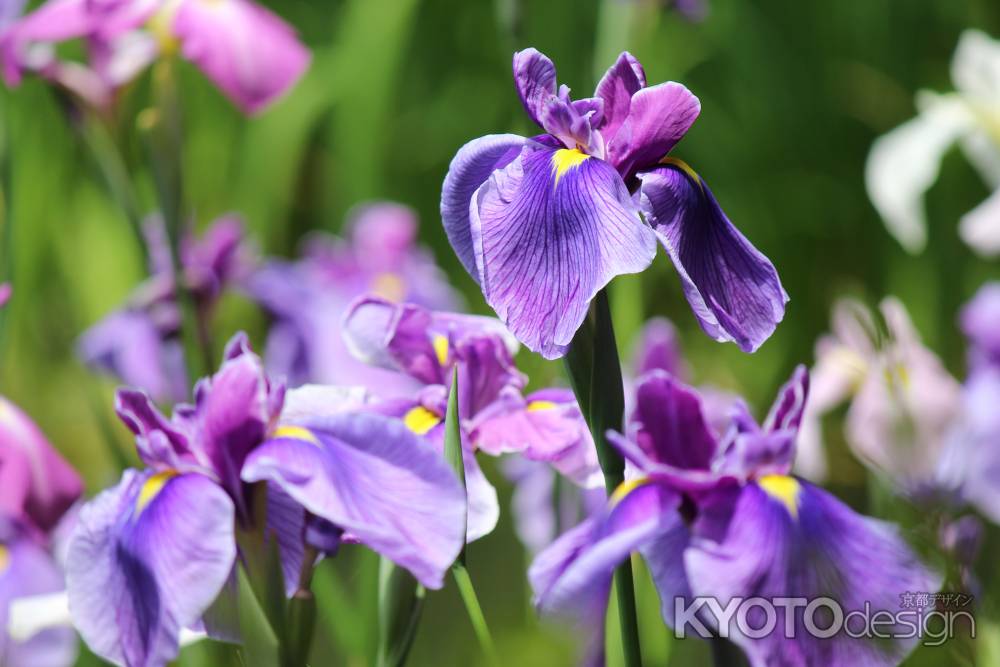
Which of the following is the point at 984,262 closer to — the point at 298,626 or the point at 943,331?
the point at 943,331

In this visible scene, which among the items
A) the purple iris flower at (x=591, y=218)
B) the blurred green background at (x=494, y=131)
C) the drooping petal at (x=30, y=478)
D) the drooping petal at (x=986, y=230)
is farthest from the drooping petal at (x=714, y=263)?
the blurred green background at (x=494, y=131)

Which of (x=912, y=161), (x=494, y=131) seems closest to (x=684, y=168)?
(x=912, y=161)

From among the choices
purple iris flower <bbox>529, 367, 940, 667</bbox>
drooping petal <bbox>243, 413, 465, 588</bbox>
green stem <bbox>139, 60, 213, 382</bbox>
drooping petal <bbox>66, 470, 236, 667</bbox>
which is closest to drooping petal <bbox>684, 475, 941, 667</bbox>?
purple iris flower <bbox>529, 367, 940, 667</bbox>

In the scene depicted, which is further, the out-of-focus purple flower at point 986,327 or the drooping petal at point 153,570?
the out-of-focus purple flower at point 986,327

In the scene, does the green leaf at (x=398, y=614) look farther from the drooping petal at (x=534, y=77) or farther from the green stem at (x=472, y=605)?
the drooping petal at (x=534, y=77)

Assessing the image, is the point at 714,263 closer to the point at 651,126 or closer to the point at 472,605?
the point at 651,126
